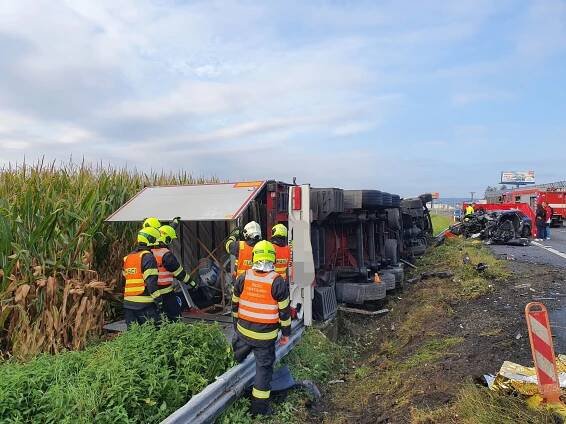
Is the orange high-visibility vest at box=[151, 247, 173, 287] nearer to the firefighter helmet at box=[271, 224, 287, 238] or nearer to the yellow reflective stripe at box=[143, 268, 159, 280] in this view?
the yellow reflective stripe at box=[143, 268, 159, 280]

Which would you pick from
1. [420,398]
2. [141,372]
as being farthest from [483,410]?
[141,372]

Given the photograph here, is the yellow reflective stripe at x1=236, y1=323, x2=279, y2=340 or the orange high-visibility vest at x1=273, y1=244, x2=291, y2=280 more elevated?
the orange high-visibility vest at x1=273, y1=244, x2=291, y2=280

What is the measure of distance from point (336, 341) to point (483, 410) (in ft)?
11.9

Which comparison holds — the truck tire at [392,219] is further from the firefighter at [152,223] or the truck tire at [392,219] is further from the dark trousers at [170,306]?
the firefighter at [152,223]

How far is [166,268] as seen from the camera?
5.40 meters

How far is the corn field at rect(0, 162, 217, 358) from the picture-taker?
193 inches

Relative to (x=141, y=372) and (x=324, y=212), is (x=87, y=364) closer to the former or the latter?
(x=141, y=372)

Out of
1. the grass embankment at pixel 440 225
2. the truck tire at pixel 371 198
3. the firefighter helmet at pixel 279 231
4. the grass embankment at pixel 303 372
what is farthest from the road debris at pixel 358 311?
the grass embankment at pixel 440 225

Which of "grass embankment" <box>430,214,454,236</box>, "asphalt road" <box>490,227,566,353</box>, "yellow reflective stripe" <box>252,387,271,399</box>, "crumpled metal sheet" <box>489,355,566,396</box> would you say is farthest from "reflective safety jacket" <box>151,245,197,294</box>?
"grass embankment" <box>430,214,454,236</box>

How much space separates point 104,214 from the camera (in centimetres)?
618

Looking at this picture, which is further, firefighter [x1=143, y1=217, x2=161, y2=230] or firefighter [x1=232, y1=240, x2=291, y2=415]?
firefighter [x1=143, y1=217, x2=161, y2=230]

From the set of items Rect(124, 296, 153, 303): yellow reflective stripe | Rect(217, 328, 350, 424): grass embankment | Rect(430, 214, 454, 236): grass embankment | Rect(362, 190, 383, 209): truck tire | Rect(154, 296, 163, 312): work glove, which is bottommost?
Rect(430, 214, 454, 236): grass embankment

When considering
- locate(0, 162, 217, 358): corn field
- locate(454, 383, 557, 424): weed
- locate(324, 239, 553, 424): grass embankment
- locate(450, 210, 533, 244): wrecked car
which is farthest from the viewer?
locate(450, 210, 533, 244): wrecked car

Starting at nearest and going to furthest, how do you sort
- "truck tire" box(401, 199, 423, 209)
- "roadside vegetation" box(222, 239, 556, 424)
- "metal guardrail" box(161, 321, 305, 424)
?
"metal guardrail" box(161, 321, 305, 424) < "roadside vegetation" box(222, 239, 556, 424) < "truck tire" box(401, 199, 423, 209)
